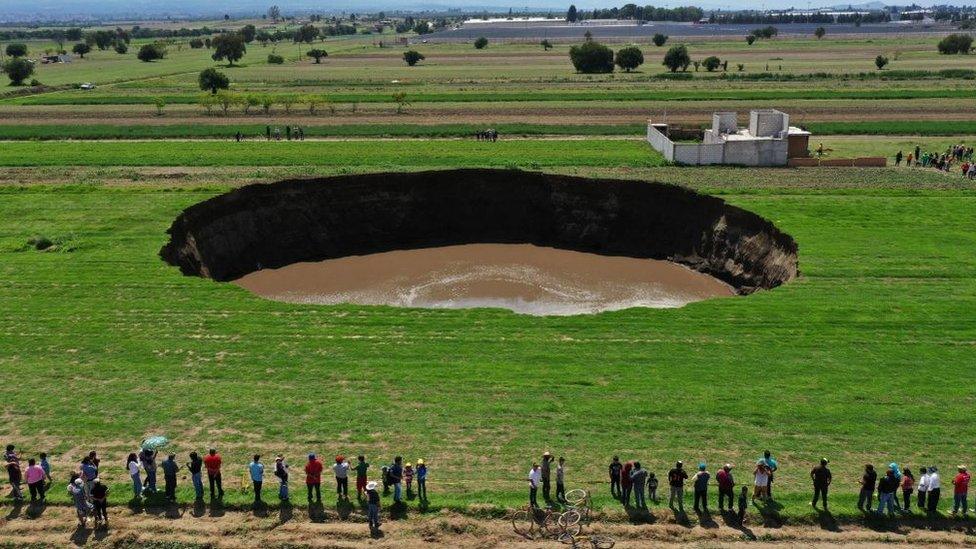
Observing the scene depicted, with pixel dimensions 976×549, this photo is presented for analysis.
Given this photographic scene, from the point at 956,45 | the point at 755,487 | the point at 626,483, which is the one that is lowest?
the point at 755,487

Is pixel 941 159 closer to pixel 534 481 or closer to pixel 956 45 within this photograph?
pixel 534 481

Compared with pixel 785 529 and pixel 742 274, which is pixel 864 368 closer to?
pixel 785 529

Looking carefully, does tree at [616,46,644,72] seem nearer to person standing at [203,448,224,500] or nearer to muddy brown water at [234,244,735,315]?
muddy brown water at [234,244,735,315]

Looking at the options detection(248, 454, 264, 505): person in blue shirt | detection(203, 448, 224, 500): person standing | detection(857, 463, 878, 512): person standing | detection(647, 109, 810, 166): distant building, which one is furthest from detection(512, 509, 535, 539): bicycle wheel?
detection(647, 109, 810, 166): distant building

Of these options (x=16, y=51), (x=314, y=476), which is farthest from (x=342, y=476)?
(x=16, y=51)

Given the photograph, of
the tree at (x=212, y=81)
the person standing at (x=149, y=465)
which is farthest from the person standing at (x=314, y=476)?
the tree at (x=212, y=81)

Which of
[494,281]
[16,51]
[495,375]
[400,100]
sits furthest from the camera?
[16,51]

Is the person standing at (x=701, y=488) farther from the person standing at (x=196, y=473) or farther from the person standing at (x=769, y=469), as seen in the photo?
the person standing at (x=196, y=473)

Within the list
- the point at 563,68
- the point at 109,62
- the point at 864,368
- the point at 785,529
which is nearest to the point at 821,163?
the point at 864,368
